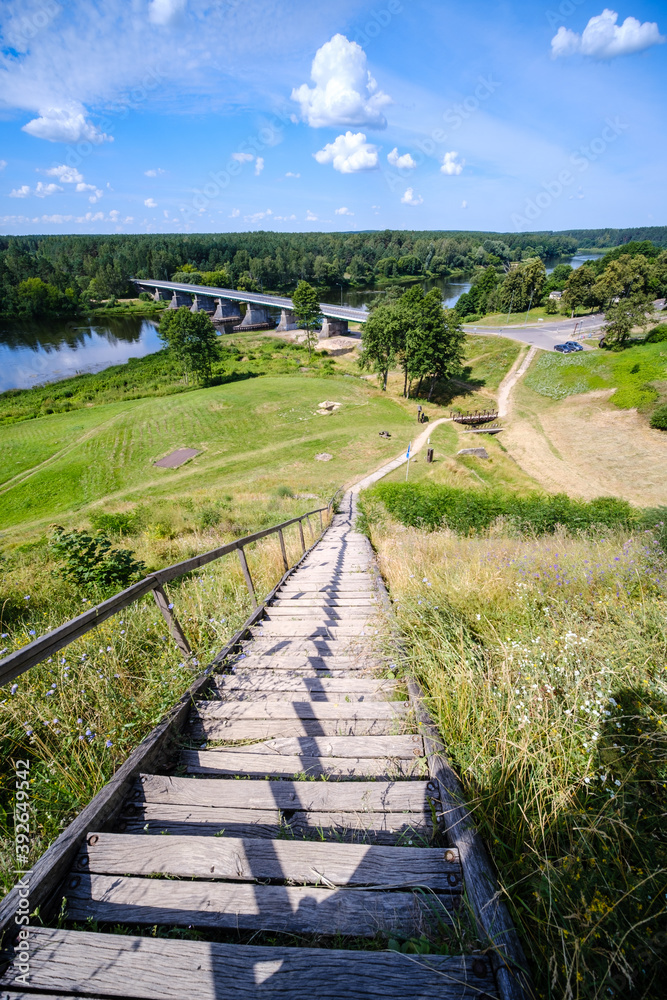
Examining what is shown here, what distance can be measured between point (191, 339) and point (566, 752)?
4983 centimetres

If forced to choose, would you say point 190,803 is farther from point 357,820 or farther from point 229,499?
point 229,499

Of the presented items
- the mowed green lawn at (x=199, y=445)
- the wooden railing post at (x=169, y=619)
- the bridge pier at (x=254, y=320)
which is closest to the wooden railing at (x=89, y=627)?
the wooden railing post at (x=169, y=619)

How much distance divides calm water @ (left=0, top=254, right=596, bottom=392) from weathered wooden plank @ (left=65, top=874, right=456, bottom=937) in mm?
61880

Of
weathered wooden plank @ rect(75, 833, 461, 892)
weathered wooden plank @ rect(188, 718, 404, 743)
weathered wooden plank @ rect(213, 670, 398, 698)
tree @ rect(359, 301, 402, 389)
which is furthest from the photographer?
tree @ rect(359, 301, 402, 389)

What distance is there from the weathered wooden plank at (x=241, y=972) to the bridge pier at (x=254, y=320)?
78.4 metres

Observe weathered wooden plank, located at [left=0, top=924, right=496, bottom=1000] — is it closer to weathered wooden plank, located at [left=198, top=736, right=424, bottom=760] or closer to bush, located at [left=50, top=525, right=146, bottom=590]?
weathered wooden plank, located at [left=198, top=736, right=424, bottom=760]

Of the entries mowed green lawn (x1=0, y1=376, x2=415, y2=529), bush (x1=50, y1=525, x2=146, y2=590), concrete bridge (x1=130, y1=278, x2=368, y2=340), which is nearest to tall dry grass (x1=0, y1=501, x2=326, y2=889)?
bush (x1=50, y1=525, x2=146, y2=590)

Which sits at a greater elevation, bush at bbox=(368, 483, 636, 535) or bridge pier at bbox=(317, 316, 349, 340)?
bridge pier at bbox=(317, 316, 349, 340)

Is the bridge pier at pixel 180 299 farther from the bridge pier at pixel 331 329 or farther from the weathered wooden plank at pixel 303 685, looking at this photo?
the weathered wooden plank at pixel 303 685

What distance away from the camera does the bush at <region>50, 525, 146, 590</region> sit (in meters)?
6.20

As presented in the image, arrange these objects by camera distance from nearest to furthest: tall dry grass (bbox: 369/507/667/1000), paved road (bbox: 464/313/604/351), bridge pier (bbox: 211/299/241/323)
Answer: tall dry grass (bbox: 369/507/667/1000)
paved road (bbox: 464/313/604/351)
bridge pier (bbox: 211/299/241/323)

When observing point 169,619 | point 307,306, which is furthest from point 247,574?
point 307,306

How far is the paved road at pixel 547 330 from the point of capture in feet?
151

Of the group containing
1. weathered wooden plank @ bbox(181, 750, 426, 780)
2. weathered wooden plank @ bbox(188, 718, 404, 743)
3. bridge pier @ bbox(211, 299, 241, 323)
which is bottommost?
weathered wooden plank @ bbox(188, 718, 404, 743)
